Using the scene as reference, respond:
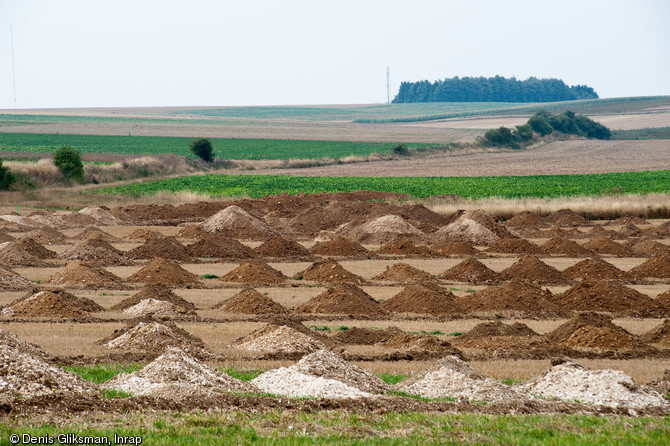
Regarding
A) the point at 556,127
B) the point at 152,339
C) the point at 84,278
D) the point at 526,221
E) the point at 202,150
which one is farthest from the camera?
the point at 556,127

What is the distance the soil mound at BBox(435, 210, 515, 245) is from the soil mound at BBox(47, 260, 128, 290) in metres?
19.7

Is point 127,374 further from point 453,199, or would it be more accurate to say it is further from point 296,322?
point 453,199

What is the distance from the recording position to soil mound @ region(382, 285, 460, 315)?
2603 centimetres

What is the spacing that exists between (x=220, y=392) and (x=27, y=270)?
22.7 meters

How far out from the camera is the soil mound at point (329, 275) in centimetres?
3195

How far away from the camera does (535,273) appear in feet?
105

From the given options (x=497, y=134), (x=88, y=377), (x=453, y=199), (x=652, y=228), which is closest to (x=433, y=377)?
(x=88, y=377)

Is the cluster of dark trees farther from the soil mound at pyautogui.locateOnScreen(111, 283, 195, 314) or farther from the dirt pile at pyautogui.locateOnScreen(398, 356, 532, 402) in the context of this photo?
the dirt pile at pyautogui.locateOnScreen(398, 356, 532, 402)

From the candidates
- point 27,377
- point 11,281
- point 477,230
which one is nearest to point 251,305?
point 11,281

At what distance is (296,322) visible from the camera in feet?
70.6

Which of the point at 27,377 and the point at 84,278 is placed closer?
the point at 27,377

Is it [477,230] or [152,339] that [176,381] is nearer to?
[152,339]

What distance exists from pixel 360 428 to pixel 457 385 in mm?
4016

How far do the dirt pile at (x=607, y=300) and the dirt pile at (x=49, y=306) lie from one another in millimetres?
15270
